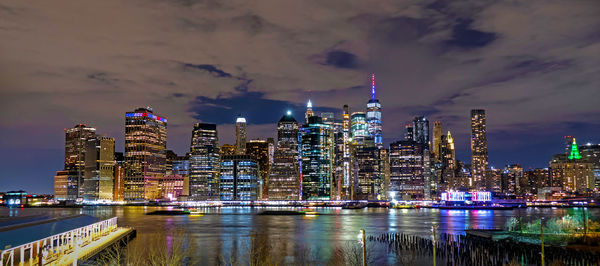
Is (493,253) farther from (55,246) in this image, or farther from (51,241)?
(55,246)

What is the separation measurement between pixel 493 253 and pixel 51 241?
55834 millimetres

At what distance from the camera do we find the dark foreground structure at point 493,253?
62.9m

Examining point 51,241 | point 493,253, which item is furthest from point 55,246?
point 493,253

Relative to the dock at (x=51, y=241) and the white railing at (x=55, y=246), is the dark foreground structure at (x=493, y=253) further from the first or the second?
the white railing at (x=55, y=246)

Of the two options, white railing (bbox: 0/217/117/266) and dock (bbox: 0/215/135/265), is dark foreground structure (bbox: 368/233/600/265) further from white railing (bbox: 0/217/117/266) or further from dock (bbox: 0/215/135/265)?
white railing (bbox: 0/217/117/266)

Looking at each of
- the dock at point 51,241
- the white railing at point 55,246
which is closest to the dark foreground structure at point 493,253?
the dock at point 51,241

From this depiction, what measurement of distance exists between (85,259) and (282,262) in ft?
81.4

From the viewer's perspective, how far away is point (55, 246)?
62.1 meters

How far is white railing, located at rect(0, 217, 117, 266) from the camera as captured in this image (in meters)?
44.4

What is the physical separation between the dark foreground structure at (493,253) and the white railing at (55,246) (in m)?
43.6

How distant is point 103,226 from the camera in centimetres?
8825

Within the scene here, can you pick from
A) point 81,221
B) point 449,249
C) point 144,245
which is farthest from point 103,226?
point 449,249

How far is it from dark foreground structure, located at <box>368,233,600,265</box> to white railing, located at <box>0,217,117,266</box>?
4359 cm

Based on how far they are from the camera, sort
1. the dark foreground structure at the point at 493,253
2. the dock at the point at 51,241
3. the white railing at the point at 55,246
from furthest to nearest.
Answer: the dark foreground structure at the point at 493,253, the dock at the point at 51,241, the white railing at the point at 55,246
